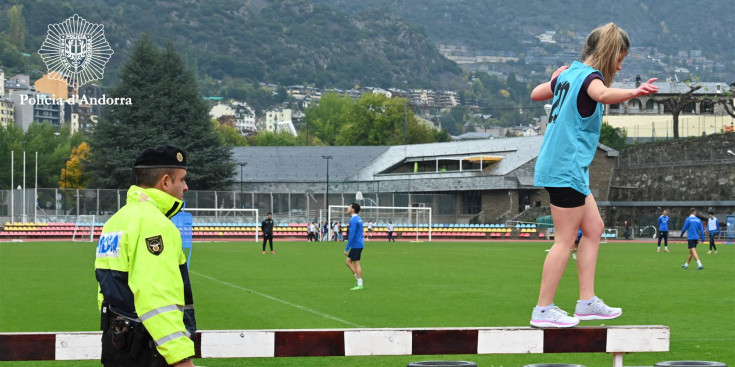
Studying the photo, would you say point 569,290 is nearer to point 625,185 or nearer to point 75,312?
point 75,312

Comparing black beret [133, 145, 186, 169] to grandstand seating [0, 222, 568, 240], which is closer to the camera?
black beret [133, 145, 186, 169]

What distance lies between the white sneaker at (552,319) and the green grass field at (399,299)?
12.2 ft

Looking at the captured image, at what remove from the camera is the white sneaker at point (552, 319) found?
7.41m

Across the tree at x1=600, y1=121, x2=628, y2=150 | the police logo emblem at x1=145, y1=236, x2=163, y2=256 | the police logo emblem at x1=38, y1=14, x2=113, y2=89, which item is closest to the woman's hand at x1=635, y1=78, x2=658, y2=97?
the police logo emblem at x1=145, y1=236, x2=163, y2=256

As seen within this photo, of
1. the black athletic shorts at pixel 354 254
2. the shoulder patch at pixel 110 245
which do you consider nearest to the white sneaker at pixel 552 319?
the shoulder patch at pixel 110 245

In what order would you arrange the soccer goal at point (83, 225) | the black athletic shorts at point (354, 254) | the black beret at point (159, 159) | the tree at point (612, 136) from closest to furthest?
the black beret at point (159, 159), the black athletic shorts at point (354, 254), the soccer goal at point (83, 225), the tree at point (612, 136)

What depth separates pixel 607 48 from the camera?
754cm

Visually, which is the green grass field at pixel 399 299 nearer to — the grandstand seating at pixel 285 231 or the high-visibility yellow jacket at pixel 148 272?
the high-visibility yellow jacket at pixel 148 272

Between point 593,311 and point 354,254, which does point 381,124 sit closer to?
point 354,254

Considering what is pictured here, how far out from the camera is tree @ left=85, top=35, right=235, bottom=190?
91125mm

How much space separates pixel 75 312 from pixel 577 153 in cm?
1184

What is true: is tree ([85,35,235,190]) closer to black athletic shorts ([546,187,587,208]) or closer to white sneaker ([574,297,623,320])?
white sneaker ([574,297,623,320])

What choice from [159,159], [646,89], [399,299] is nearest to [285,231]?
[399,299]

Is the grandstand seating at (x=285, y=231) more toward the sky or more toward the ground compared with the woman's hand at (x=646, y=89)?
more toward the ground
